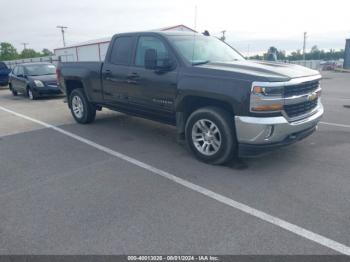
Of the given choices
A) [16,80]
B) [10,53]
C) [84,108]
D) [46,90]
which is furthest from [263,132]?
[10,53]

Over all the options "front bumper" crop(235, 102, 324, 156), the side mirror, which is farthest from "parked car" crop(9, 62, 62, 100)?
"front bumper" crop(235, 102, 324, 156)

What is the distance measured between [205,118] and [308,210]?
1967mm

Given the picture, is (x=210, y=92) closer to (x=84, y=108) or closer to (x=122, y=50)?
(x=122, y=50)

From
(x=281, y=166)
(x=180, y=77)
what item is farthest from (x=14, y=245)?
(x=281, y=166)

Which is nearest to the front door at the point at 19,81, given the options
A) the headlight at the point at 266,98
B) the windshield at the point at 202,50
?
the windshield at the point at 202,50

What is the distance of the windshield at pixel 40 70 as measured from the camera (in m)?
13.8

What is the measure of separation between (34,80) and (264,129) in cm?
1131

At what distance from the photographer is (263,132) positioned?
13.8ft

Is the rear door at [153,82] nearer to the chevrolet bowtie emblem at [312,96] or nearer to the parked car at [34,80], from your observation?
the chevrolet bowtie emblem at [312,96]

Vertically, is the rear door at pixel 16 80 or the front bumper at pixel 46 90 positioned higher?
the rear door at pixel 16 80

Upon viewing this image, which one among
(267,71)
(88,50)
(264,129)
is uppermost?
(88,50)

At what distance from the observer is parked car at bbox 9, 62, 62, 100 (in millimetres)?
12797

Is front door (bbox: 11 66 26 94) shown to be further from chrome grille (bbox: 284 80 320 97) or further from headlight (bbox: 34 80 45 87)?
chrome grille (bbox: 284 80 320 97)

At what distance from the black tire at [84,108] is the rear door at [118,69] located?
102 centimetres
